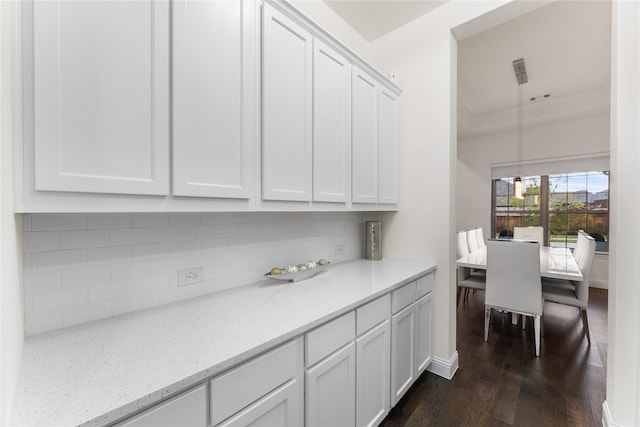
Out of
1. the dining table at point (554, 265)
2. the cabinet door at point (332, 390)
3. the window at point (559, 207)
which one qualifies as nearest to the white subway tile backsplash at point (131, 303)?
the cabinet door at point (332, 390)

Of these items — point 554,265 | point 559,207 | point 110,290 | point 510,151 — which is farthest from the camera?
point 510,151

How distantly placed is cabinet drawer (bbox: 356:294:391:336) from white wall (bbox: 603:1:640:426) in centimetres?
126

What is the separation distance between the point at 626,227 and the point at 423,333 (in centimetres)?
137

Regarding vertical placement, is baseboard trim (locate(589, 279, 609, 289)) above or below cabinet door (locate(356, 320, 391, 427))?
below

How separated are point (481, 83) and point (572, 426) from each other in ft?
13.0

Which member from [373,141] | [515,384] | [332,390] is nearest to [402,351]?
[332,390]

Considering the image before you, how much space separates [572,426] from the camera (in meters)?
1.68

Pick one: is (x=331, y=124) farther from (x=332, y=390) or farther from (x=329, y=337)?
(x=332, y=390)

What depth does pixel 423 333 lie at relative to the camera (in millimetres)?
2109

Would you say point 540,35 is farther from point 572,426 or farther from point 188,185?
point 188,185

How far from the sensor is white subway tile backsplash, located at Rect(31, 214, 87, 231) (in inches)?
38.7

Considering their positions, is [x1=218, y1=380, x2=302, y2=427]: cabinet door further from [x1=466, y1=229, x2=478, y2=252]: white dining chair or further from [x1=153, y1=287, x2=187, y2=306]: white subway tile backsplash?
[x1=466, y1=229, x2=478, y2=252]: white dining chair

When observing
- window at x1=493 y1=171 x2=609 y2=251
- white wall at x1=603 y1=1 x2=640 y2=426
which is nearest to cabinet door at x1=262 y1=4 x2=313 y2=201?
white wall at x1=603 y1=1 x2=640 y2=426

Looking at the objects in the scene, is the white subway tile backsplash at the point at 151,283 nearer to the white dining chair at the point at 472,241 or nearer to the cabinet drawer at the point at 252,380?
the cabinet drawer at the point at 252,380
